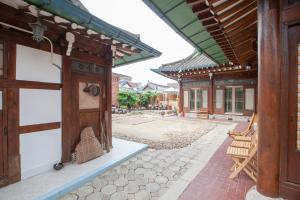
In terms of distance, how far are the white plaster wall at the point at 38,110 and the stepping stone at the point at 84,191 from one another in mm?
933

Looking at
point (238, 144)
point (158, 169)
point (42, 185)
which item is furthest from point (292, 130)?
point (42, 185)

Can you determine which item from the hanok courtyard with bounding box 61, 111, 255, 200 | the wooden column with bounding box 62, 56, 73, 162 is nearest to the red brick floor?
the hanok courtyard with bounding box 61, 111, 255, 200

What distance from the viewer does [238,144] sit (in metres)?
3.64

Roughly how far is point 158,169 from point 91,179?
1293mm

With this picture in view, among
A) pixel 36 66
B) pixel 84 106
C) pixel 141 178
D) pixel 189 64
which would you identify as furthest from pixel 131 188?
pixel 189 64

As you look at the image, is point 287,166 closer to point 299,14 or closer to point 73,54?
point 299,14

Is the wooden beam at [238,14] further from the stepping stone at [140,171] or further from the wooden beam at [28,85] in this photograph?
the wooden beam at [28,85]

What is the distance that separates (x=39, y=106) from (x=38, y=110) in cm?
7

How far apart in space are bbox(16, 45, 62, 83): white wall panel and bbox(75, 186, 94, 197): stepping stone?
6.65 ft

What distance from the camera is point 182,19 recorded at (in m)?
3.01

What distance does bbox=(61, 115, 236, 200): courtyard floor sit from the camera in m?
2.63

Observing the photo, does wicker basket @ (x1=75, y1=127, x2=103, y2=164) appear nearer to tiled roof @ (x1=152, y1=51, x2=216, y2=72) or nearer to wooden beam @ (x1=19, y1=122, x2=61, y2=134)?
wooden beam @ (x1=19, y1=122, x2=61, y2=134)

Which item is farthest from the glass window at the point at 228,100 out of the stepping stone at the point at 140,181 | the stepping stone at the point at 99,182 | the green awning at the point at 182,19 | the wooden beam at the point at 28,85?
the wooden beam at the point at 28,85

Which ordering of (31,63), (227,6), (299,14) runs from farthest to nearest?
1. (31,63)
2. (227,6)
3. (299,14)
